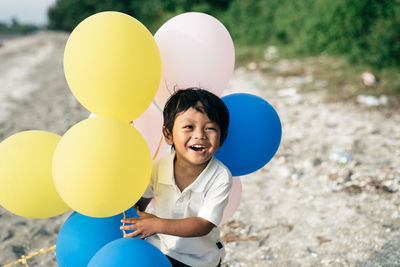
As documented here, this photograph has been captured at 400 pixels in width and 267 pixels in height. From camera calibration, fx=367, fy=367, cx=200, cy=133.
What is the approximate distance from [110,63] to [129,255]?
745mm

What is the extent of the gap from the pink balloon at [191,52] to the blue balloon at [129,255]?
74 cm

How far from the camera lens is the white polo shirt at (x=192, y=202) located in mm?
1540

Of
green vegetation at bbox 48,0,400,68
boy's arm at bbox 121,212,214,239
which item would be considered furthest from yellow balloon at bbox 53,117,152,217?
green vegetation at bbox 48,0,400,68

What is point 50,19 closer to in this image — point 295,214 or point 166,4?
point 166,4

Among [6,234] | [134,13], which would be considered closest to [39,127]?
[6,234]

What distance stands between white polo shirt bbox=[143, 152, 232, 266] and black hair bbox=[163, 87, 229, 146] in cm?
18

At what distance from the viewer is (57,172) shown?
142 centimetres

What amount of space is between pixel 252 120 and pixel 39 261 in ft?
6.18

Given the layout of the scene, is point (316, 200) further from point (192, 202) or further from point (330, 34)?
point (330, 34)

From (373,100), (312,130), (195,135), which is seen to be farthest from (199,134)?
(373,100)

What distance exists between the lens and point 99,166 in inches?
53.6

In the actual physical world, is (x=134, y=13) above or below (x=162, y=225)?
below

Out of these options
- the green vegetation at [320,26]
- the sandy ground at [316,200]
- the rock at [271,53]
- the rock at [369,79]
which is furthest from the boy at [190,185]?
the rock at [271,53]

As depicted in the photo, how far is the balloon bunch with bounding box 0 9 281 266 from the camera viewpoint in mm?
1383
